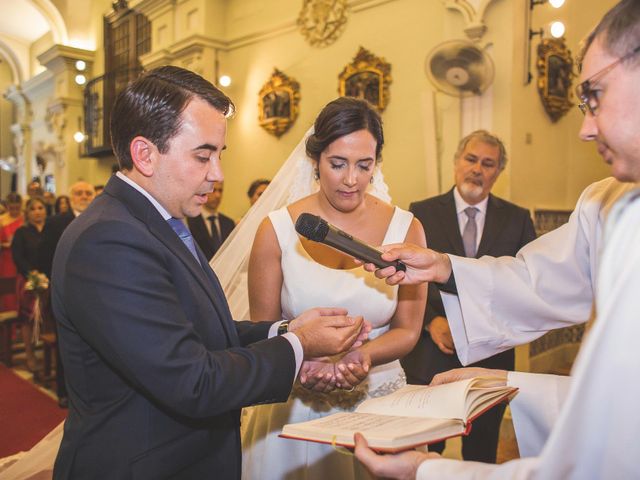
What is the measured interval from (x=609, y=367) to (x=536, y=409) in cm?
67

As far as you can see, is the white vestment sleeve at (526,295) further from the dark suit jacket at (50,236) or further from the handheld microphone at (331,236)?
the dark suit jacket at (50,236)

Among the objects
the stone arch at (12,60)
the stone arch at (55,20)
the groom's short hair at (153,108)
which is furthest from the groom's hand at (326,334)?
the stone arch at (12,60)

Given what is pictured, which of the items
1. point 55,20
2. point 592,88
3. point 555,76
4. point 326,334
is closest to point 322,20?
point 555,76

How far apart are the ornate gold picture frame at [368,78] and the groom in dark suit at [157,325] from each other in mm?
4766

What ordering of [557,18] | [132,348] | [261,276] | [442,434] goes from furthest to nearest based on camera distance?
[557,18] < [261,276] < [132,348] < [442,434]

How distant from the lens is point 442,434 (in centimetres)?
118

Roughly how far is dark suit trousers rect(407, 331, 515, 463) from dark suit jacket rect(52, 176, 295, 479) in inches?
76.6

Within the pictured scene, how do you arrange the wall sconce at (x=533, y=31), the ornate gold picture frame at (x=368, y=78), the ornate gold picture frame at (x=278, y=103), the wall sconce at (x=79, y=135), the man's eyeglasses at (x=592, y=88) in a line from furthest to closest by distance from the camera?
1. the wall sconce at (x=79, y=135)
2. the ornate gold picture frame at (x=278, y=103)
3. the ornate gold picture frame at (x=368, y=78)
4. the wall sconce at (x=533, y=31)
5. the man's eyeglasses at (x=592, y=88)

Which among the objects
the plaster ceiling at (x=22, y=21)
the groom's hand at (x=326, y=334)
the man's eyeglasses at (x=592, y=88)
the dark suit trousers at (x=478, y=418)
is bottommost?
the dark suit trousers at (x=478, y=418)

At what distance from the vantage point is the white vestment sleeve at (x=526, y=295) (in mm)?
1876

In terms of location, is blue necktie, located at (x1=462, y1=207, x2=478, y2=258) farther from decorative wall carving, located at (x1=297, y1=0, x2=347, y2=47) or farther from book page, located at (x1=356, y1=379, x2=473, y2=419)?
decorative wall carving, located at (x1=297, y1=0, x2=347, y2=47)

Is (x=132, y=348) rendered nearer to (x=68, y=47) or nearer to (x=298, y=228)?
(x=298, y=228)

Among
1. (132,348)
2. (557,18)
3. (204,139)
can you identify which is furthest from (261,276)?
(557,18)

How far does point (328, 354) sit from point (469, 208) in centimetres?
206
